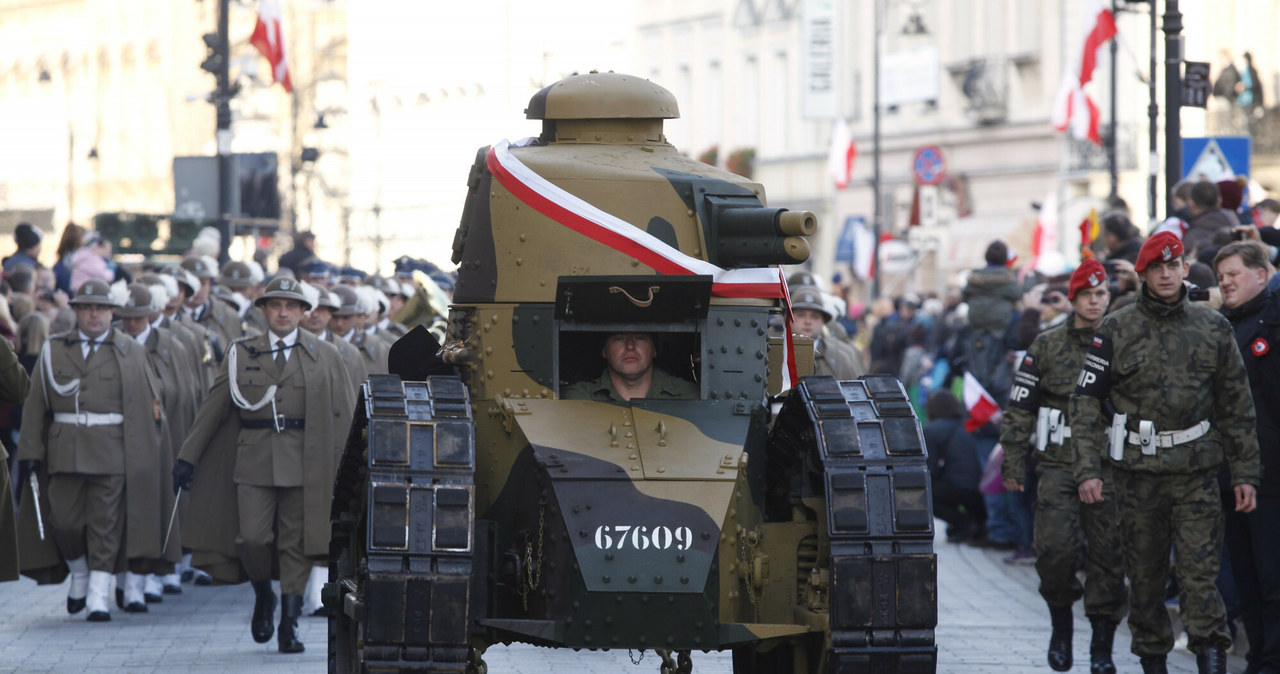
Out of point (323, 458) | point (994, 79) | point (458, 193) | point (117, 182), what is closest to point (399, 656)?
point (323, 458)

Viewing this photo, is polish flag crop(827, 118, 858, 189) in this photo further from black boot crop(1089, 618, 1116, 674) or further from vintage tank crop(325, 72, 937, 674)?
vintage tank crop(325, 72, 937, 674)

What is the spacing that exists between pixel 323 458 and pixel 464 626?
5.31m

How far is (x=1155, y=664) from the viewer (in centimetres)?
1048

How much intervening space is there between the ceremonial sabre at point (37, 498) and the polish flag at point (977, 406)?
6.99 m

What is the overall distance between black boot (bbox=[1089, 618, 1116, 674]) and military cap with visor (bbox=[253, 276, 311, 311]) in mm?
5288

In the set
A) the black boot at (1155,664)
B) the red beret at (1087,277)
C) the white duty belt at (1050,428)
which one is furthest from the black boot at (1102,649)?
the red beret at (1087,277)

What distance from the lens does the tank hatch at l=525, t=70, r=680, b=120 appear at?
945 cm

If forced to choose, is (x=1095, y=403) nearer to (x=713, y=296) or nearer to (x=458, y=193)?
(x=713, y=296)

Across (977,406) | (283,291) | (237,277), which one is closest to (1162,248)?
(283,291)

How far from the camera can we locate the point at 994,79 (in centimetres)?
4706

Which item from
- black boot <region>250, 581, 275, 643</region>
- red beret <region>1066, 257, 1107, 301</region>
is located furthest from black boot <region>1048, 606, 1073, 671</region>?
black boot <region>250, 581, 275, 643</region>

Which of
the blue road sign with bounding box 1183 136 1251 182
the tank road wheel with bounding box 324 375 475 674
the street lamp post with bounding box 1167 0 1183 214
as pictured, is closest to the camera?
the tank road wheel with bounding box 324 375 475 674

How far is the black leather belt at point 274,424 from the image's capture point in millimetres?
13031

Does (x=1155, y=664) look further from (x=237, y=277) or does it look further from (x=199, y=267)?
(x=237, y=277)
